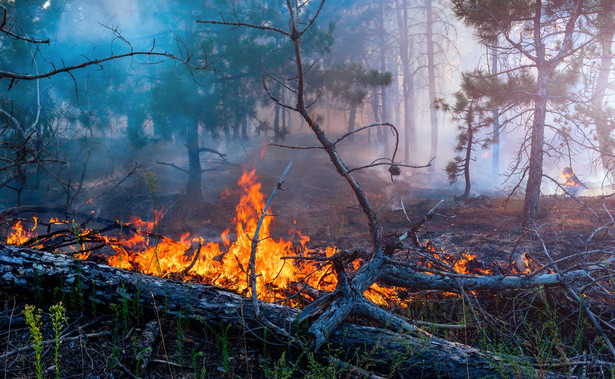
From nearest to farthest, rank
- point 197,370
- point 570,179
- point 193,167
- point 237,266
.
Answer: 1. point 197,370
2. point 237,266
3. point 570,179
4. point 193,167

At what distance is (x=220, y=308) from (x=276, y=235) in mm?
7358

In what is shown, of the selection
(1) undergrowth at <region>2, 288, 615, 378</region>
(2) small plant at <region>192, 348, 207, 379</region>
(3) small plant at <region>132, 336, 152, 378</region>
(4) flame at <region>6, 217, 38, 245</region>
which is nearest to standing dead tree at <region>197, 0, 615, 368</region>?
(1) undergrowth at <region>2, 288, 615, 378</region>

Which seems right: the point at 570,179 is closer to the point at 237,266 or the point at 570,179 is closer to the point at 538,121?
the point at 538,121

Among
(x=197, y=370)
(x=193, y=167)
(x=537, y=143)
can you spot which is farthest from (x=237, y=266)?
(x=193, y=167)

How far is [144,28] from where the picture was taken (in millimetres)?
15961

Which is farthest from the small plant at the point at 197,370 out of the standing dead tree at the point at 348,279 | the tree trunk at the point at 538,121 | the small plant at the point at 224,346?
the tree trunk at the point at 538,121

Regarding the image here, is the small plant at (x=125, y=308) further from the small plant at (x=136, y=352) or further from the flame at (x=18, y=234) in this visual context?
the flame at (x=18, y=234)

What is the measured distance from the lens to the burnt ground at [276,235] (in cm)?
252

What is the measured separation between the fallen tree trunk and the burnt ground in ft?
0.43

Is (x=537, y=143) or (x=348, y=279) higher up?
(x=537, y=143)

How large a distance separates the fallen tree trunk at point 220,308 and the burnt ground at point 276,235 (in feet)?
0.43

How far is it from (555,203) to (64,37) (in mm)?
20475

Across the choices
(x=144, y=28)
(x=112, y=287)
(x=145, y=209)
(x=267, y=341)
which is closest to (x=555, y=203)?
(x=267, y=341)

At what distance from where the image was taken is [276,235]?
10211 mm
